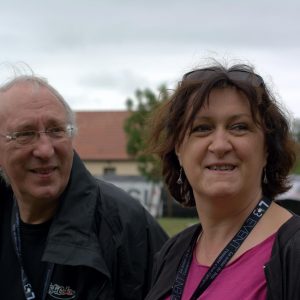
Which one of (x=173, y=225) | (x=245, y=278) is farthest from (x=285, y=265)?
(x=173, y=225)

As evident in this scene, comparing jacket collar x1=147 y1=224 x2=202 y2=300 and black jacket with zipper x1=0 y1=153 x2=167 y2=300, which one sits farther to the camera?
black jacket with zipper x1=0 y1=153 x2=167 y2=300

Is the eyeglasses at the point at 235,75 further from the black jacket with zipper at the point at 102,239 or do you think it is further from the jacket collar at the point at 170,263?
the black jacket with zipper at the point at 102,239

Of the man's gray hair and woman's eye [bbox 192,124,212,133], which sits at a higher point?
woman's eye [bbox 192,124,212,133]

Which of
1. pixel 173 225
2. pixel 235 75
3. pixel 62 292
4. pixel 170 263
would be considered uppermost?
pixel 235 75

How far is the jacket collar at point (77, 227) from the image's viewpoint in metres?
3.34

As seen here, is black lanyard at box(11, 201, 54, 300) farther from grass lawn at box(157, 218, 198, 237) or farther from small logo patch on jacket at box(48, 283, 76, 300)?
grass lawn at box(157, 218, 198, 237)

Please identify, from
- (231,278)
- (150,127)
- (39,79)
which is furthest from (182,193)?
(39,79)

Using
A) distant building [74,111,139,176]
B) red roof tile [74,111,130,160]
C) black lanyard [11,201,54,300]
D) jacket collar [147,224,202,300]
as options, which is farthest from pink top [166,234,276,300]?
red roof tile [74,111,130,160]

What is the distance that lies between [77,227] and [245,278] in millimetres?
1225

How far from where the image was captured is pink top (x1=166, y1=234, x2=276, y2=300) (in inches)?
96.5

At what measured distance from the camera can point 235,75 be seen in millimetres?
2775

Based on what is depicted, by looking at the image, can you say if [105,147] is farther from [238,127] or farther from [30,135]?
[238,127]

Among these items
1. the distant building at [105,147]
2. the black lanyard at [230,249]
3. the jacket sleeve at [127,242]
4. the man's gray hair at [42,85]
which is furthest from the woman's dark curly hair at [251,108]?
the distant building at [105,147]

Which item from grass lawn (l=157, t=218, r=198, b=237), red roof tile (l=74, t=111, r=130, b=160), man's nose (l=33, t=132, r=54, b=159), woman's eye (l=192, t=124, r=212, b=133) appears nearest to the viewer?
woman's eye (l=192, t=124, r=212, b=133)
